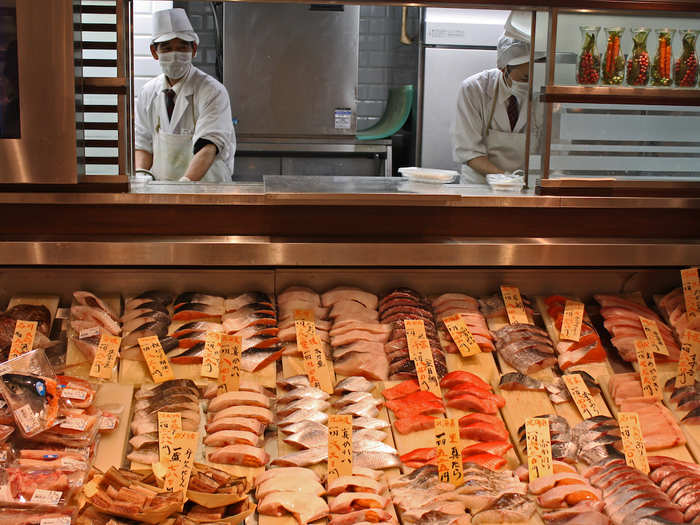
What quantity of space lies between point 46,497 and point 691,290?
2931 mm

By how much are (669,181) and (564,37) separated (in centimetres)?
87

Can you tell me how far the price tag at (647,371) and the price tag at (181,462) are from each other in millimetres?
1860

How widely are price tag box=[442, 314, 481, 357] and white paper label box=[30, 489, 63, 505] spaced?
5.75 feet

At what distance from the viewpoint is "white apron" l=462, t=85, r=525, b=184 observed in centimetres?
551

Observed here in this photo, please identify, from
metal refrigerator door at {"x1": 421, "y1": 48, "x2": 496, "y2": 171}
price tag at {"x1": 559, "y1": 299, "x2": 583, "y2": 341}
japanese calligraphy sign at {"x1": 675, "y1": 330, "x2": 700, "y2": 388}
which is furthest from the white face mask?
japanese calligraphy sign at {"x1": 675, "y1": 330, "x2": 700, "y2": 388}

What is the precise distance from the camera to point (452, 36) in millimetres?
7367

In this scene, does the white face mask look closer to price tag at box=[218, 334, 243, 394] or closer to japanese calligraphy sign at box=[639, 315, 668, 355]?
price tag at box=[218, 334, 243, 394]

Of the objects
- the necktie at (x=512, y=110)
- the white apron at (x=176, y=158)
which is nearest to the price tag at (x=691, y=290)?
the necktie at (x=512, y=110)

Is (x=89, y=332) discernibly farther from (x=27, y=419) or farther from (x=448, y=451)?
(x=448, y=451)

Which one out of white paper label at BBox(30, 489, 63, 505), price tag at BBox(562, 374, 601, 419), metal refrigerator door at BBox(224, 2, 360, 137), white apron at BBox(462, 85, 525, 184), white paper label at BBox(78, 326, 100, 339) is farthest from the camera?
metal refrigerator door at BBox(224, 2, 360, 137)

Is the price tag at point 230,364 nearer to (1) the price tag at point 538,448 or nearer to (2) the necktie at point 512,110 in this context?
(1) the price tag at point 538,448

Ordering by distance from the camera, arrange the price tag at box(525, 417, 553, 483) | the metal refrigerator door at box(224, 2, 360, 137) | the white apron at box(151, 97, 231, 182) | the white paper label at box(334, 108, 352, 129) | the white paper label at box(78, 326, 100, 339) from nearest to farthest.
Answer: the price tag at box(525, 417, 553, 483), the white paper label at box(78, 326, 100, 339), the white apron at box(151, 97, 231, 182), the metal refrigerator door at box(224, 2, 360, 137), the white paper label at box(334, 108, 352, 129)

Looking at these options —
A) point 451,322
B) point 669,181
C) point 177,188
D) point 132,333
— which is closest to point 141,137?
point 177,188

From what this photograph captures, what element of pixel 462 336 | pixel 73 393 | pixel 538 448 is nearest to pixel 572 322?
pixel 462 336
